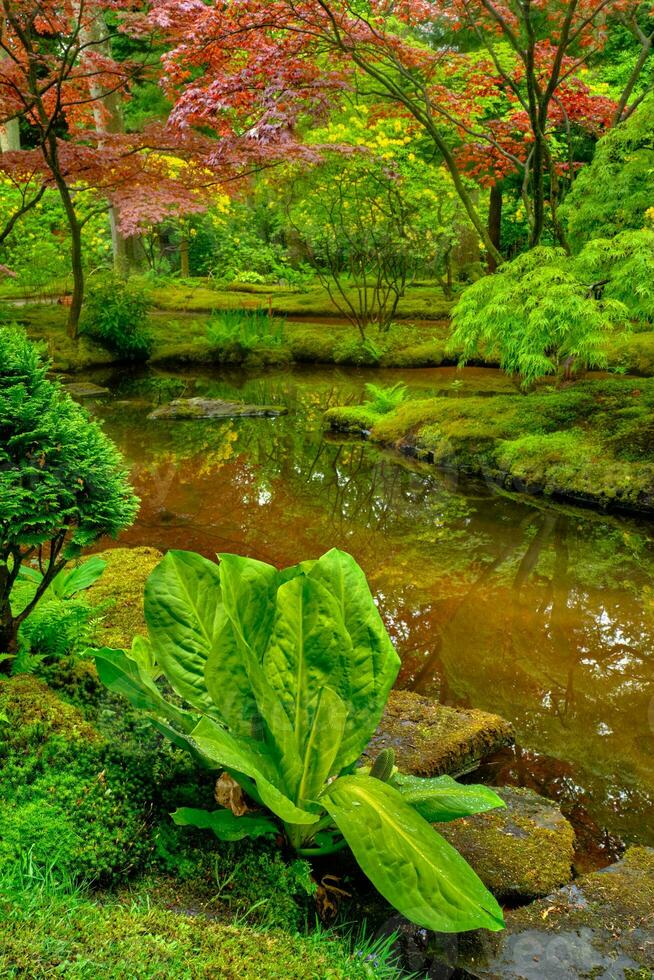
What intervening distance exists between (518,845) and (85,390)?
789 cm

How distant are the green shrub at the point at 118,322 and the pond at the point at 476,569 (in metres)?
3.35

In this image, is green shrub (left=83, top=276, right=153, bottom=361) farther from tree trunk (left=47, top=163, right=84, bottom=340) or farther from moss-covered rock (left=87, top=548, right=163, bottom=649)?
moss-covered rock (left=87, top=548, right=163, bottom=649)

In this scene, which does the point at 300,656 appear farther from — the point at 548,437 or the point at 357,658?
the point at 548,437

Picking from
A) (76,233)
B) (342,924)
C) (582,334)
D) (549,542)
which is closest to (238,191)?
(76,233)

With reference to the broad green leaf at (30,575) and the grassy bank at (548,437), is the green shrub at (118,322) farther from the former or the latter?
the broad green leaf at (30,575)

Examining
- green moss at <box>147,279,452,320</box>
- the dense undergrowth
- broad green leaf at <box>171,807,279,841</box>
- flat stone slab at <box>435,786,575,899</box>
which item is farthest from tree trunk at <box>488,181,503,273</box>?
broad green leaf at <box>171,807,279,841</box>

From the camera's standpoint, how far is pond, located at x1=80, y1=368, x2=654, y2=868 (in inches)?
96.2

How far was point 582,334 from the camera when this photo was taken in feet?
17.7

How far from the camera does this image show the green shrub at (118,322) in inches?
409

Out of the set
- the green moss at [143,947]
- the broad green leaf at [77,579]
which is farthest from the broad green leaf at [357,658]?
the broad green leaf at [77,579]

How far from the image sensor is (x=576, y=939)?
1.55 m

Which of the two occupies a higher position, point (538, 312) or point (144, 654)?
point (538, 312)

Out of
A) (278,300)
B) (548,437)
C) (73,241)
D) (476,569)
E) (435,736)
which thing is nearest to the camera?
(435,736)

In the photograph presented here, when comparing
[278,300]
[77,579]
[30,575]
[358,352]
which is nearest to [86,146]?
[358,352]
